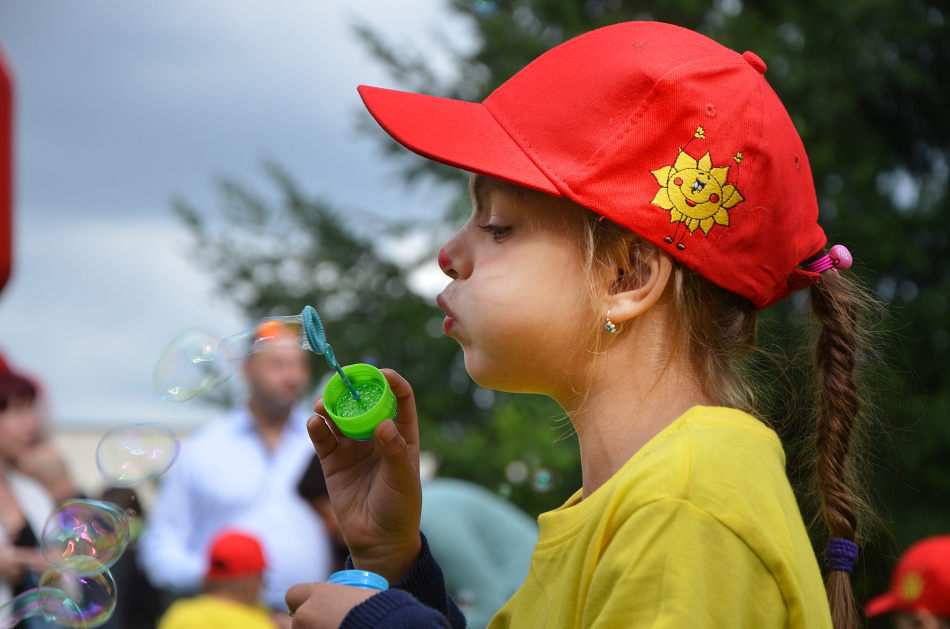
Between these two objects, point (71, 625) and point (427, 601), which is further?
point (71, 625)

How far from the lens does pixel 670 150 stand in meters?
1.14

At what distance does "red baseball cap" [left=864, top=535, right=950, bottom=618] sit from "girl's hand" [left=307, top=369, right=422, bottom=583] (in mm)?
1486

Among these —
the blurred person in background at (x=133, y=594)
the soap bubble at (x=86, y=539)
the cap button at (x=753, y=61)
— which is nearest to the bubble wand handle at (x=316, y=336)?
the cap button at (x=753, y=61)

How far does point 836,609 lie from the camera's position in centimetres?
129

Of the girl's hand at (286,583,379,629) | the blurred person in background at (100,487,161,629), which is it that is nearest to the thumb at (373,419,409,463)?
the girl's hand at (286,583,379,629)

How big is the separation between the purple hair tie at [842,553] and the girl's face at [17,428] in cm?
270

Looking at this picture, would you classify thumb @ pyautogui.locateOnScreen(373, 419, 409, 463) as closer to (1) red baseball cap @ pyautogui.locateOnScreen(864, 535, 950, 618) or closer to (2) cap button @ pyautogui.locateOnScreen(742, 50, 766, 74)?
(2) cap button @ pyautogui.locateOnScreen(742, 50, 766, 74)

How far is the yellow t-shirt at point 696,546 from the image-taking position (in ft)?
2.93

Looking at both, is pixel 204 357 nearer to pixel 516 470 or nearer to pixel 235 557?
pixel 235 557

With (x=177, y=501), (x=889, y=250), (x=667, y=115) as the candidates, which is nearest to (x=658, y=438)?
(x=667, y=115)

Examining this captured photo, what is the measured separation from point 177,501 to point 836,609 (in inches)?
105

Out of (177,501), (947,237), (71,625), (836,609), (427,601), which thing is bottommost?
(947,237)

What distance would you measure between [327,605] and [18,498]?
94.6 inches

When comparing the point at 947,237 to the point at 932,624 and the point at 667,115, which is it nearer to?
the point at 932,624
